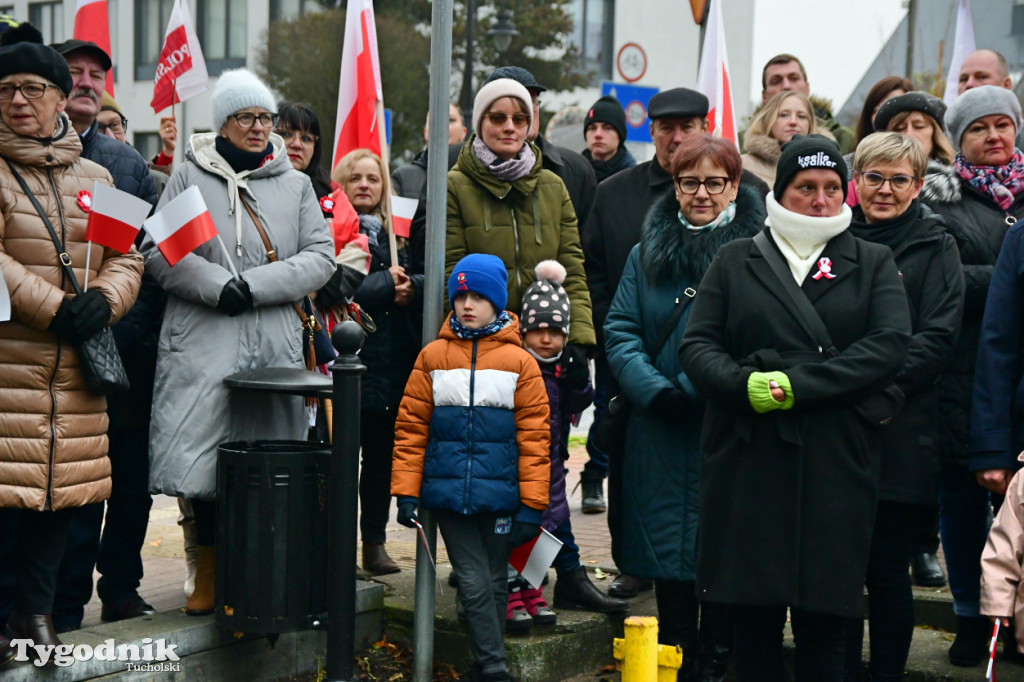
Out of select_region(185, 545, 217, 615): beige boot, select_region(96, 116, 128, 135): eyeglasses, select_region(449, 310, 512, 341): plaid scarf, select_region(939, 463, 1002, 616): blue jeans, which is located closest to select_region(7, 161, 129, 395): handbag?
select_region(185, 545, 217, 615): beige boot

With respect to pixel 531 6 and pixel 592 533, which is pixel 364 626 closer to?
pixel 592 533

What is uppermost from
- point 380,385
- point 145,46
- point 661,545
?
point 145,46

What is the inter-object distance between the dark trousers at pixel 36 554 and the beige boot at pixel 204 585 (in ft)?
2.13

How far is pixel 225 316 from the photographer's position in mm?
5203

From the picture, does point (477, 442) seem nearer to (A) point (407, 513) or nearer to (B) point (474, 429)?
(B) point (474, 429)

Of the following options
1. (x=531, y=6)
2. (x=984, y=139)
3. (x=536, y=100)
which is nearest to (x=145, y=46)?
(x=531, y=6)

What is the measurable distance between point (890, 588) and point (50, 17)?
31600 millimetres

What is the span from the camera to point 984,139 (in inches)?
222

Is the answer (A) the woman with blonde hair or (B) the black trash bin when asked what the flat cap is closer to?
(A) the woman with blonde hair

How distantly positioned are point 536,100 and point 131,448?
117 inches

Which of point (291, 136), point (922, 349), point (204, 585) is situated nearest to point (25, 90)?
point (291, 136)

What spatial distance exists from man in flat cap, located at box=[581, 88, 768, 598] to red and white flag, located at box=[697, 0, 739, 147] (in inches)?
95.0

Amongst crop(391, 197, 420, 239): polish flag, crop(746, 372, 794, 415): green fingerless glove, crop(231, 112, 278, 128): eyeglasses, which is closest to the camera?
crop(746, 372, 794, 415): green fingerless glove

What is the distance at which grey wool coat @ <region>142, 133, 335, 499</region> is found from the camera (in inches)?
202
